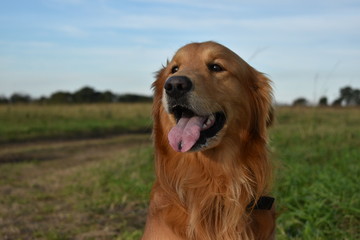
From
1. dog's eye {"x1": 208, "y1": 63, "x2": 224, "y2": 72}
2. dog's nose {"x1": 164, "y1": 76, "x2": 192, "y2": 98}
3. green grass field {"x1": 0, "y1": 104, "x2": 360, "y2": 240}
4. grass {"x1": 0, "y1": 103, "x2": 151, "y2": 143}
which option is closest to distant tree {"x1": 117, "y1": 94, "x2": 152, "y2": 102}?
grass {"x1": 0, "y1": 103, "x2": 151, "y2": 143}

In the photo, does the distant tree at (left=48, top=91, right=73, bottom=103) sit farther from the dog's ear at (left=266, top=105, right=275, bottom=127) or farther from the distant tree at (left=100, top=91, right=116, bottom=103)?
the dog's ear at (left=266, top=105, right=275, bottom=127)

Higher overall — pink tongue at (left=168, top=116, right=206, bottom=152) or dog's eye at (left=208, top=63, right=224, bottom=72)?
dog's eye at (left=208, top=63, right=224, bottom=72)

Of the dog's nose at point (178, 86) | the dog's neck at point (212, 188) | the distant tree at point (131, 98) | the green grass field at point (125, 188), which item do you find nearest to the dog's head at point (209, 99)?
the dog's nose at point (178, 86)

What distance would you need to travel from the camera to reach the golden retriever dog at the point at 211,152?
116 inches

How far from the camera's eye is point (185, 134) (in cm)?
297

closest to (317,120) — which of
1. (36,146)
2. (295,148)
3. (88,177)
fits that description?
(295,148)

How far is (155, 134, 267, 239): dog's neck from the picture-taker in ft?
9.67

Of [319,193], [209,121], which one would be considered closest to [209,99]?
[209,121]

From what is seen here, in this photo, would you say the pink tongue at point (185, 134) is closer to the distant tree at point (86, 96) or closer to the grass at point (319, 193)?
the grass at point (319, 193)

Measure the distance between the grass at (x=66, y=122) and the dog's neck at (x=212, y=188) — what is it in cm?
929

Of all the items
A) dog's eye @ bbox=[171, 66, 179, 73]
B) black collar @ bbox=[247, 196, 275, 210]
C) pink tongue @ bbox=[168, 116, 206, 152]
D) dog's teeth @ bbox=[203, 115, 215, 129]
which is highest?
dog's eye @ bbox=[171, 66, 179, 73]

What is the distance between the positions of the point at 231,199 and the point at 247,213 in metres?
0.14

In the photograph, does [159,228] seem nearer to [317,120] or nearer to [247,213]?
[247,213]

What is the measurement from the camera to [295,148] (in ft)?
27.8
